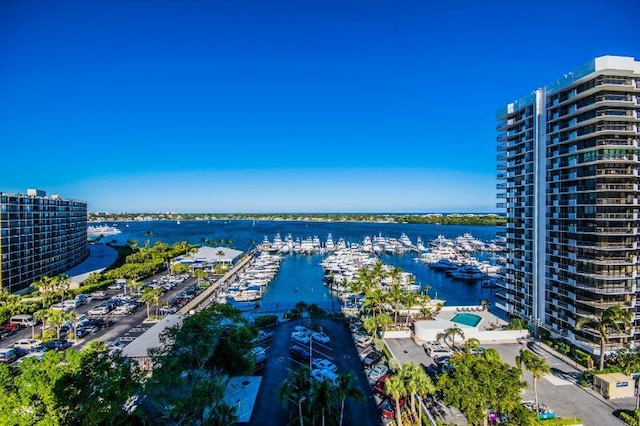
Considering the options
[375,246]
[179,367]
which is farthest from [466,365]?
[375,246]

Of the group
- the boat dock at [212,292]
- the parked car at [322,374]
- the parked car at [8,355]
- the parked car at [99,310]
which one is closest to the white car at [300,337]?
the parked car at [322,374]

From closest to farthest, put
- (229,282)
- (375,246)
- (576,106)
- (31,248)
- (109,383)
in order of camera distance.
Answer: (109,383)
(576,106)
(31,248)
(229,282)
(375,246)

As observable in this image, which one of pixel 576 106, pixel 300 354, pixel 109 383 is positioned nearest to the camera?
pixel 109 383

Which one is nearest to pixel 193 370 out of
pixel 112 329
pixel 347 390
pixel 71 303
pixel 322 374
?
pixel 347 390

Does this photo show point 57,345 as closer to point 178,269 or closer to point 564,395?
point 178,269

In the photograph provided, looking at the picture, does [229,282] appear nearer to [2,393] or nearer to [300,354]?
[300,354]

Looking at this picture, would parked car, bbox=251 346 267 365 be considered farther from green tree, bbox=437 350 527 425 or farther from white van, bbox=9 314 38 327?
white van, bbox=9 314 38 327

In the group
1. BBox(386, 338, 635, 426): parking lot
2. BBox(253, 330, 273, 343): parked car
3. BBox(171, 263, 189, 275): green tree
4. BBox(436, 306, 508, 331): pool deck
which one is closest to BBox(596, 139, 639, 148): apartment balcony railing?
BBox(386, 338, 635, 426): parking lot
